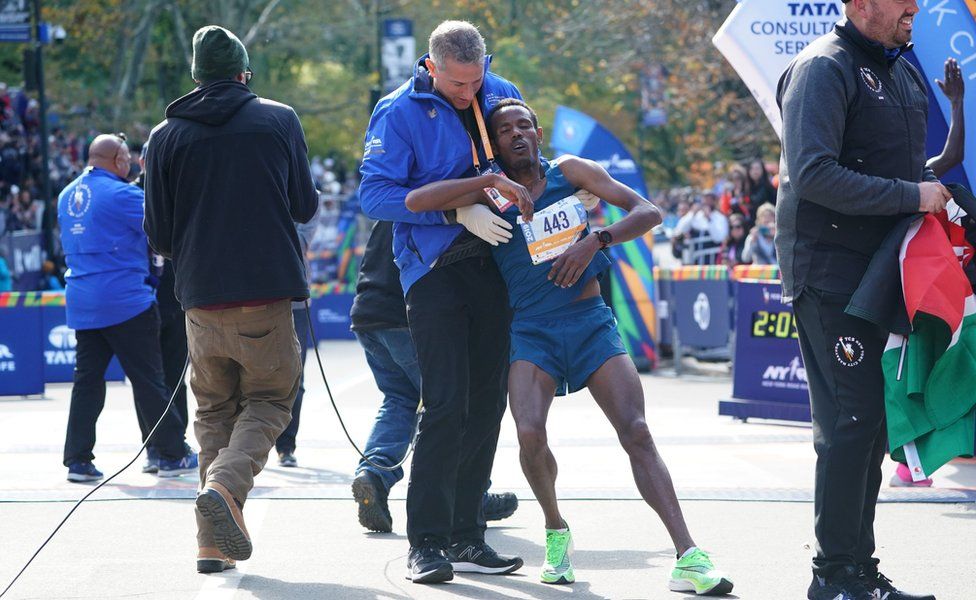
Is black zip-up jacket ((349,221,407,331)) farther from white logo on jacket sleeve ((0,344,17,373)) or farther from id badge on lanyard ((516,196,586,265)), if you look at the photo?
white logo on jacket sleeve ((0,344,17,373))

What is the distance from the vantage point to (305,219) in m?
6.22

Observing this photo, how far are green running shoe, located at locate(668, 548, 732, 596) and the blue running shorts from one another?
0.75 metres

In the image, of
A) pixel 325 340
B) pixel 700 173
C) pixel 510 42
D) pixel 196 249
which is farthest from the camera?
pixel 510 42

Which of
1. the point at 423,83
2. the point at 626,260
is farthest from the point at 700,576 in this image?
the point at 626,260

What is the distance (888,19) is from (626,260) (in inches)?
435

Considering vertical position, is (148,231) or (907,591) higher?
(148,231)

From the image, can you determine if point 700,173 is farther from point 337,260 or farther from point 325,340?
point 325,340

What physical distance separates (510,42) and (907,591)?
36.2 m

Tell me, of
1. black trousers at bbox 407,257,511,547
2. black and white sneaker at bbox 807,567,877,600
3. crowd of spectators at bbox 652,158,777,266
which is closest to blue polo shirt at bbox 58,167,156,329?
black trousers at bbox 407,257,511,547

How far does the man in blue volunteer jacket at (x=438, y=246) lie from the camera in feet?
18.7

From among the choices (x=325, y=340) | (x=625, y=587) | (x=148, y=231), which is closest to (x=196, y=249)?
(x=148, y=231)

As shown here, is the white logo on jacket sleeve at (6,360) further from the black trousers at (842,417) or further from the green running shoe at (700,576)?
the black trousers at (842,417)

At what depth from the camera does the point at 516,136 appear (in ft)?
18.6

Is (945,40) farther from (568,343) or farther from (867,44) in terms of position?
(568,343)
